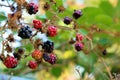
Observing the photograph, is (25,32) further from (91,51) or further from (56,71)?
(56,71)

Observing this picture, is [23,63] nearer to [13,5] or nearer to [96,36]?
[96,36]

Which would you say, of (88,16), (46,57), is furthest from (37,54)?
(88,16)

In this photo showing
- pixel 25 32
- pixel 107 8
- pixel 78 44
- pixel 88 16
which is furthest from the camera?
pixel 107 8

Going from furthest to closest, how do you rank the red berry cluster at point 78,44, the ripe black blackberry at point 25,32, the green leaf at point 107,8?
the green leaf at point 107,8, the red berry cluster at point 78,44, the ripe black blackberry at point 25,32

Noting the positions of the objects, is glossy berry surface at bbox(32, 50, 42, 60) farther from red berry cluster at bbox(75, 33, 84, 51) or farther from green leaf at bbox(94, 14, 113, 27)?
green leaf at bbox(94, 14, 113, 27)

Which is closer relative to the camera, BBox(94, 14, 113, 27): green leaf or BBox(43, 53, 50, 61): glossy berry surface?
BBox(43, 53, 50, 61): glossy berry surface

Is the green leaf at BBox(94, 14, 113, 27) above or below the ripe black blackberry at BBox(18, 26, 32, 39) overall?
above

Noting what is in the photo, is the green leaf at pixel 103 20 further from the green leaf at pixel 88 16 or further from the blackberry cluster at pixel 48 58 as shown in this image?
the blackberry cluster at pixel 48 58

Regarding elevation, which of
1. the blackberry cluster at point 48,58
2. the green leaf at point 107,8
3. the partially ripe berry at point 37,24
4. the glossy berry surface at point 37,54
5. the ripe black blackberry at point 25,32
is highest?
the green leaf at point 107,8

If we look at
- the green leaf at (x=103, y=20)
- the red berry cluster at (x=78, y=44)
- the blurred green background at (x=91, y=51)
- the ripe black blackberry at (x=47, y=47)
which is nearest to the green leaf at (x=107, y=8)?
the blurred green background at (x=91, y=51)

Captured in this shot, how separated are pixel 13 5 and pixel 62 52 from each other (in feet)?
2.80

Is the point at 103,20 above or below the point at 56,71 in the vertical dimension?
above

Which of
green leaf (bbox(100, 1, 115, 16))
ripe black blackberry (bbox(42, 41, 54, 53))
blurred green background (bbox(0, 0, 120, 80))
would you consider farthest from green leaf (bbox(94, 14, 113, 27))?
ripe black blackberry (bbox(42, 41, 54, 53))

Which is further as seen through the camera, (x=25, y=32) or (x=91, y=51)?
(x=91, y=51)
